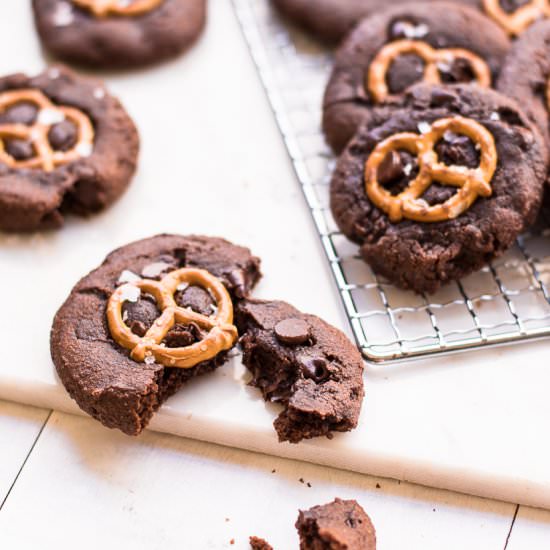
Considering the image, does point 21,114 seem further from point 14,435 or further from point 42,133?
point 14,435

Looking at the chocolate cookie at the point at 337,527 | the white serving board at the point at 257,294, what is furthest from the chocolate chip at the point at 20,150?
the chocolate cookie at the point at 337,527

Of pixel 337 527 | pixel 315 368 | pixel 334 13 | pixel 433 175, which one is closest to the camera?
pixel 337 527

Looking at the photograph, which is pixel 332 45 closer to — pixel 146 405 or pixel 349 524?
pixel 146 405

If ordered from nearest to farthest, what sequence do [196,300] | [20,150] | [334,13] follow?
[196,300] < [20,150] < [334,13]

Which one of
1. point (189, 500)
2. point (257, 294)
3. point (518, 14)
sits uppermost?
point (518, 14)

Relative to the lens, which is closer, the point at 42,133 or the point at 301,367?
the point at 301,367

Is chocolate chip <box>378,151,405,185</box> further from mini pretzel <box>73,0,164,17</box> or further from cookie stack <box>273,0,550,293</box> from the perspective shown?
mini pretzel <box>73,0,164,17</box>

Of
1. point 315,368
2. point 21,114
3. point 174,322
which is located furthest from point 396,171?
point 21,114
